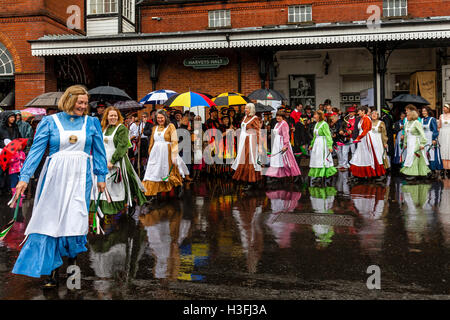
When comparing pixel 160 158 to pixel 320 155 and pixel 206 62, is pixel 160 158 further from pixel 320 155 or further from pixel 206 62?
pixel 206 62

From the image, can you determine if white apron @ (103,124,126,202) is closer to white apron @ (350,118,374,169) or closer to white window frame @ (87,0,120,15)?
white apron @ (350,118,374,169)

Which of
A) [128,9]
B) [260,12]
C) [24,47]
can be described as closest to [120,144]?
[24,47]

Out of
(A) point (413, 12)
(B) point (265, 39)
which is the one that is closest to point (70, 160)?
(B) point (265, 39)

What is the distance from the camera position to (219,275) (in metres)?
4.47

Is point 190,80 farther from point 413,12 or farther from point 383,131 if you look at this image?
point 413,12

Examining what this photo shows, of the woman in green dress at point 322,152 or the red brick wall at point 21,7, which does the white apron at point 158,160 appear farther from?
the red brick wall at point 21,7

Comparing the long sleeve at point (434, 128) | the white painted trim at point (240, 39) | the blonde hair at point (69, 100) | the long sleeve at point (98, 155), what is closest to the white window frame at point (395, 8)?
the white painted trim at point (240, 39)

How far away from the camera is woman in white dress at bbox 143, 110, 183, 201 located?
340 inches

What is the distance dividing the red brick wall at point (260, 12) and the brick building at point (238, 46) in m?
0.04

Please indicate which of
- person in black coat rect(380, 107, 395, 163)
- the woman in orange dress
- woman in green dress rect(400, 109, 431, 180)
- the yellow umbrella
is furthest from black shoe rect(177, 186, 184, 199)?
person in black coat rect(380, 107, 395, 163)

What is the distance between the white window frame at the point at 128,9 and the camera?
63.9 ft

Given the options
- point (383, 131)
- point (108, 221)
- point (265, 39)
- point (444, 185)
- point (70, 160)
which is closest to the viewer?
point (70, 160)

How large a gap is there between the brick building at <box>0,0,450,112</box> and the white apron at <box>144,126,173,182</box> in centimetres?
759

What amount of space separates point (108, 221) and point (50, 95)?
6708mm
